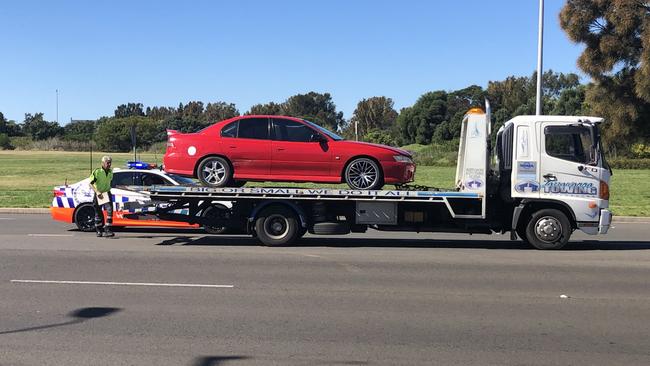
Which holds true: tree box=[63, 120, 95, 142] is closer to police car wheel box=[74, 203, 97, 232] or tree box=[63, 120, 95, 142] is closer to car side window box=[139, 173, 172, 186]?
police car wheel box=[74, 203, 97, 232]

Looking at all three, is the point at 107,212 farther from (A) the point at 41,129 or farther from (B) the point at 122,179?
(A) the point at 41,129

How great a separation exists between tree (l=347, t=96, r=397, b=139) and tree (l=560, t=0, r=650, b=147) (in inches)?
3156

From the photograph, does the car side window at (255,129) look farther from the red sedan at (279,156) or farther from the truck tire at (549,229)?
the truck tire at (549,229)

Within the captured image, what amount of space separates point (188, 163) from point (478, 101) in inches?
3451

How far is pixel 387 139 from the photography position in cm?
7662

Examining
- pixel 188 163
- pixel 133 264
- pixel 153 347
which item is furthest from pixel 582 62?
pixel 153 347

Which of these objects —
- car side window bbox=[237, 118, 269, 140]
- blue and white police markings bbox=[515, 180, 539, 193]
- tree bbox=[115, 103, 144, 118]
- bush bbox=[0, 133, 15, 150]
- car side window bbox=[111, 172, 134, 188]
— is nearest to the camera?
blue and white police markings bbox=[515, 180, 539, 193]

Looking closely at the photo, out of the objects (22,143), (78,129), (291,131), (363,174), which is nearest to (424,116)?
(78,129)

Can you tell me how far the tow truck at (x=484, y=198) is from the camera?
11.2 m

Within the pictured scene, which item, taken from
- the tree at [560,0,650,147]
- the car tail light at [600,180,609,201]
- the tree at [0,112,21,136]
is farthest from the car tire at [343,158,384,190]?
the tree at [0,112,21,136]

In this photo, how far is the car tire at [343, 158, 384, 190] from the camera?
11.3 meters

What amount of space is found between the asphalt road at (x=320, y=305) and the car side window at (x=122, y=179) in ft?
8.29

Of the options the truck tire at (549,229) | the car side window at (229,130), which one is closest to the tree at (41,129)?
the car side window at (229,130)

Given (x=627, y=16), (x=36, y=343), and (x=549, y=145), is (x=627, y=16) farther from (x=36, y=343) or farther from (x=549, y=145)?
(x=36, y=343)
